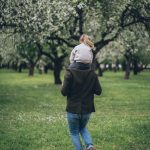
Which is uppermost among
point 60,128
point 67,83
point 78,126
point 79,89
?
point 67,83

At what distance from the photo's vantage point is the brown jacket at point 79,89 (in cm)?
1177

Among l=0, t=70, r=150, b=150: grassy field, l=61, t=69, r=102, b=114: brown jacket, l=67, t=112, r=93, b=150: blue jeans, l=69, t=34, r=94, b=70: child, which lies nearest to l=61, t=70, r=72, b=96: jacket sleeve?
l=61, t=69, r=102, b=114: brown jacket

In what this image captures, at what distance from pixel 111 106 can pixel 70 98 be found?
1728 cm

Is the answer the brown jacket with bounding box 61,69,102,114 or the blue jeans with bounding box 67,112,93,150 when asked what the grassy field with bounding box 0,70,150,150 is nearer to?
the blue jeans with bounding box 67,112,93,150

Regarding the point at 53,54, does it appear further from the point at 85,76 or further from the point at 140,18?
the point at 85,76

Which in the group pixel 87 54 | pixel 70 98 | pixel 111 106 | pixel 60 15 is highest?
pixel 60 15

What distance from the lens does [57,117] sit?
22.2 meters

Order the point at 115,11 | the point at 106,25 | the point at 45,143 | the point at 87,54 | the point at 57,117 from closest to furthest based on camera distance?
the point at 87,54, the point at 45,143, the point at 57,117, the point at 115,11, the point at 106,25

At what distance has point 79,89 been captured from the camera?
39.1 feet

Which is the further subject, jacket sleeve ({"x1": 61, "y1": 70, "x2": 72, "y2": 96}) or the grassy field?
the grassy field

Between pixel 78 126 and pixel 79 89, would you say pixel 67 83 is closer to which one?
pixel 79 89

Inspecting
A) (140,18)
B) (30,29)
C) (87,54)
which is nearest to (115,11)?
(140,18)

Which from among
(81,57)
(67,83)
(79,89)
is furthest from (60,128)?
(81,57)

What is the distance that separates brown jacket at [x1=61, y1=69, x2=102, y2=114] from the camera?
11.8m
